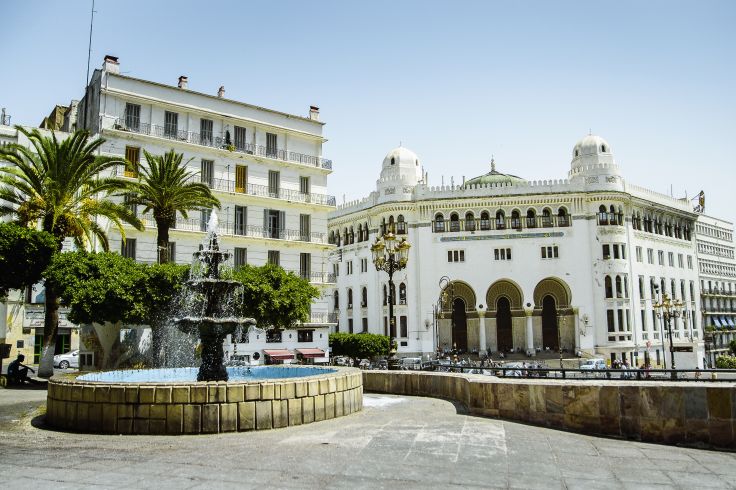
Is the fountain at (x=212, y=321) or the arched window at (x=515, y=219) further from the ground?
the arched window at (x=515, y=219)

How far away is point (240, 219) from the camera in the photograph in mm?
34250

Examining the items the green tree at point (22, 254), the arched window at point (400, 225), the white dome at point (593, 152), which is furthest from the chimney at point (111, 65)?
the white dome at point (593, 152)

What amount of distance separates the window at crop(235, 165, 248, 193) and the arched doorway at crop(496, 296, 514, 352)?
2393cm

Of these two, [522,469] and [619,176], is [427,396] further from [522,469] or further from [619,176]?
[619,176]

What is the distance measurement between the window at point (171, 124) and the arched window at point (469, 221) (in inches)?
991

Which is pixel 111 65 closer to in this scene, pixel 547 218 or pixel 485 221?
pixel 485 221

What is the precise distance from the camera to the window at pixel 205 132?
111ft

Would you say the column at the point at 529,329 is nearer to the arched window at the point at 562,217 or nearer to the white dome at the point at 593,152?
the arched window at the point at 562,217

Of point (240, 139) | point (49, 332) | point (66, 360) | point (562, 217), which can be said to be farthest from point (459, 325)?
point (49, 332)

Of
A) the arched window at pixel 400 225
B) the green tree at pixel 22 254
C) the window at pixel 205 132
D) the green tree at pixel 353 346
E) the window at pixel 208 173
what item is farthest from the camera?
the arched window at pixel 400 225

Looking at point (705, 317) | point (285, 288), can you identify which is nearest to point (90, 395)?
point (285, 288)

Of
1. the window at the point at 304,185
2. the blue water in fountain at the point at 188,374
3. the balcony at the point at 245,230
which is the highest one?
the window at the point at 304,185

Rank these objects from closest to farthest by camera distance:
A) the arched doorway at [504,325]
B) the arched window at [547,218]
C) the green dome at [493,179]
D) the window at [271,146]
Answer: the window at [271,146] → the arched doorway at [504,325] → the arched window at [547,218] → the green dome at [493,179]

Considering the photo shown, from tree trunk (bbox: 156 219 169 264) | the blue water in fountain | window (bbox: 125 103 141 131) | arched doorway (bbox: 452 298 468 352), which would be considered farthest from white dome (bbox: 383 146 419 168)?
the blue water in fountain
